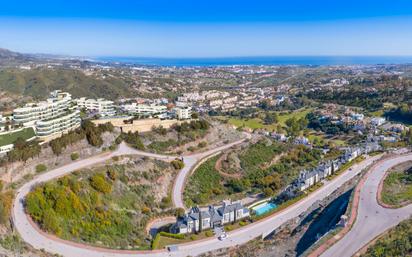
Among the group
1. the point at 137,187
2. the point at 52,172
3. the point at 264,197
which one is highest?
the point at 52,172

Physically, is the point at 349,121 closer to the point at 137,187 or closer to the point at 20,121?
the point at 137,187

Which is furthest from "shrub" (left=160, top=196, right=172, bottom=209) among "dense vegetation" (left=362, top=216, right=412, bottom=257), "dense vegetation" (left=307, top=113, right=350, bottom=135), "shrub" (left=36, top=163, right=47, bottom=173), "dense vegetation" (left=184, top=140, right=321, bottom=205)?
"dense vegetation" (left=307, top=113, right=350, bottom=135)

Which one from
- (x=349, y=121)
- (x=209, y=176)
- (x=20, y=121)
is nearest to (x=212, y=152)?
(x=209, y=176)

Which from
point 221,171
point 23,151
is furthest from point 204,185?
point 23,151

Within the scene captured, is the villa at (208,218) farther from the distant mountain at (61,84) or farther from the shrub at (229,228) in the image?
the distant mountain at (61,84)

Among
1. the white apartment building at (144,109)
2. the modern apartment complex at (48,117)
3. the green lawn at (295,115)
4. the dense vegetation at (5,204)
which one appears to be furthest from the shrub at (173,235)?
the green lawn at (295,115)

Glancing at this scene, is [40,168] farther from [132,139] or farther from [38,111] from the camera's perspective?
[38,111]
